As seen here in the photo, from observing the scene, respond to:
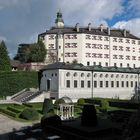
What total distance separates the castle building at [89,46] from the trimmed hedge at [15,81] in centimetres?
1894

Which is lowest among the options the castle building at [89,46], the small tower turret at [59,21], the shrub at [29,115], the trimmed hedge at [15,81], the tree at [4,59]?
the shrub at [29,115]

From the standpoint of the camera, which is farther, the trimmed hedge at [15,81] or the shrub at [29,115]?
the trimmed hedge at [15,81]

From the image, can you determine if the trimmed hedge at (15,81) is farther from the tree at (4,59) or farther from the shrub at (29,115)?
the shrub at (29,115)

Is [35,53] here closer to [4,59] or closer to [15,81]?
[4,59]

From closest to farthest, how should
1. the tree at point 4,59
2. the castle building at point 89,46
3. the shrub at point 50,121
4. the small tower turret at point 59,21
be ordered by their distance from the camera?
the shrub at point 50,121, the tree at point 4,59, the castle building at point 89,46, the small tower turret at point 59,21

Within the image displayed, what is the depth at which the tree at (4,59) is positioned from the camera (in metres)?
64.2

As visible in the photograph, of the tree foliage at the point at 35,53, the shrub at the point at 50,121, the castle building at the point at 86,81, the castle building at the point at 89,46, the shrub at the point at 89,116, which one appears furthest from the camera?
the castle building at the point at 89,46

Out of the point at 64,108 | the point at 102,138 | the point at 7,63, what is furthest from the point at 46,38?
the point at 102,138

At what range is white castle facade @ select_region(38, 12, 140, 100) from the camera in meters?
53.3

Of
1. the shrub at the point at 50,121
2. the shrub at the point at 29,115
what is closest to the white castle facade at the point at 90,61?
the shrub at the point at 29,115

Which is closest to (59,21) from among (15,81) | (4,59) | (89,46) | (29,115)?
(89,46)

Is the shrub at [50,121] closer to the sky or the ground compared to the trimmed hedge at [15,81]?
closer to the ground

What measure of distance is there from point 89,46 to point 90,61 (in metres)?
3.85

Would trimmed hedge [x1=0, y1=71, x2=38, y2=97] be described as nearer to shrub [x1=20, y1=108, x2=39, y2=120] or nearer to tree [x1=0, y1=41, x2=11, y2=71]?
tree [x1=0, y1=41, x2=11, y2=71]
